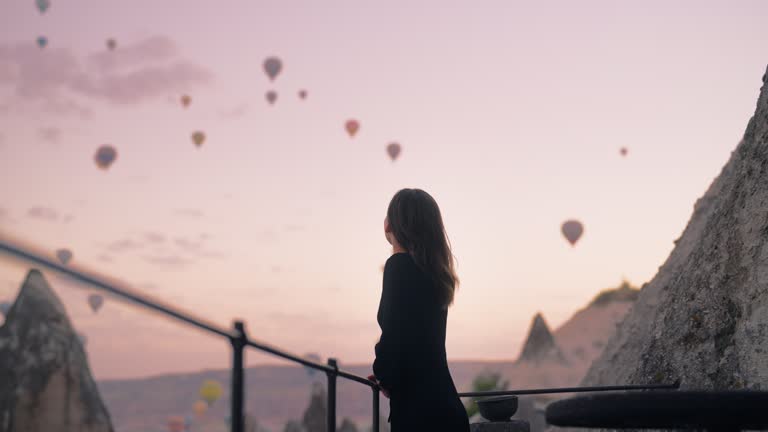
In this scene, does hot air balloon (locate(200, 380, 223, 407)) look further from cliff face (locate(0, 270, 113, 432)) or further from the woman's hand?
the woman's hand

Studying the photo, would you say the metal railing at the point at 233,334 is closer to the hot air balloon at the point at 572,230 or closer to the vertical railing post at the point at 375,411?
the vertical railing post at the point at 375,411

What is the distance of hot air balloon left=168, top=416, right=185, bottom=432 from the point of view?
166 meters

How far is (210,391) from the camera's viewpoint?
96.6 m

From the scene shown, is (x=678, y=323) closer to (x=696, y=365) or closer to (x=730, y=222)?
(x=696, y=365)

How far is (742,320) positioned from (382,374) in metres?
2.63

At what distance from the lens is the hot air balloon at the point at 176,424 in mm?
166375

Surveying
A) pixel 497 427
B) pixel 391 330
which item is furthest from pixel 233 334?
pixel 497 427

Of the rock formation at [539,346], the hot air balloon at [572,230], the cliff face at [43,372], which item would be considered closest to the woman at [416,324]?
the hot air balloon at [572,230]

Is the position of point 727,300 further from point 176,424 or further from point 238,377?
point 176,424

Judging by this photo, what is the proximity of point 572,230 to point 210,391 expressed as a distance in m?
65.2

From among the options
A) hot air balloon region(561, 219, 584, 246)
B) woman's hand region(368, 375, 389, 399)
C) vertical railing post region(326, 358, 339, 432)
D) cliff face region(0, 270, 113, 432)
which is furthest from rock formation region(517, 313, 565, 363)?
woman's hand region(368, 375, 389, 399)

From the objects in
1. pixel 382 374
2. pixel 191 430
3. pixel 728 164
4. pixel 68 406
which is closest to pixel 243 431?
pixel 382 374

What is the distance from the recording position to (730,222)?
5.44 metres

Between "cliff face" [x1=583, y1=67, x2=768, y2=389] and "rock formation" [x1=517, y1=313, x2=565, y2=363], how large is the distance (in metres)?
56.6
